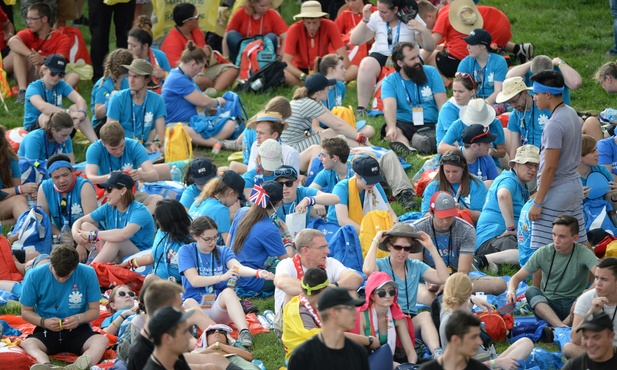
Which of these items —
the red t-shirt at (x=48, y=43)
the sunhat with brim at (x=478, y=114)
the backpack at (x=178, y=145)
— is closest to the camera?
the sunhat with brim at (x=478, y=114)

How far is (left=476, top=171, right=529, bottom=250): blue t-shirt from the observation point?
10578 millimetres

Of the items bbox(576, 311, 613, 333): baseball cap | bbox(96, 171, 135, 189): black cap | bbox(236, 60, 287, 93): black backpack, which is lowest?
bbox(236, 60, 287, 93): black backpack

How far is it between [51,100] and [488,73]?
213 inches

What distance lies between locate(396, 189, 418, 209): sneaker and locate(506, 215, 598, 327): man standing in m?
2.48

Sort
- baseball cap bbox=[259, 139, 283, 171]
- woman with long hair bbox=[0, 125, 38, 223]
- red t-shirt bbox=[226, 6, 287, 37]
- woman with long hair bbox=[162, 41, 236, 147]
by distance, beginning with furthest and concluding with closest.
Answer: red t-shirt bbox=[226, 6, 287, 37] → woman with long hair bbox=[162, 41, 236, 147] → woman with long hair bbox=[0, 125, 38, 223] → baseball cap bbox=[259, 139, 283, 171]

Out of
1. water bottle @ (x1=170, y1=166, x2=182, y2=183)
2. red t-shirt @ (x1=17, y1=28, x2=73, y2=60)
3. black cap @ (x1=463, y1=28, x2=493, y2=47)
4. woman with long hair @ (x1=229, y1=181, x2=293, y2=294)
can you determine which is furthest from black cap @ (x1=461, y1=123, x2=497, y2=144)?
red t-shirt @ (x1=17, y1=28, x2=73, y2=60)

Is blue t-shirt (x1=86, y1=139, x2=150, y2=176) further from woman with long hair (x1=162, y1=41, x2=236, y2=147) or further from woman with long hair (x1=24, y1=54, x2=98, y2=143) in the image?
woman with long hair (x1=162, y1=41, x2=236, y2=147)

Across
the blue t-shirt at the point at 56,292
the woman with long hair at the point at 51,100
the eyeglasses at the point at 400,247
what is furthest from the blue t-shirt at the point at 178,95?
the eyeglasses at the point at 400,247

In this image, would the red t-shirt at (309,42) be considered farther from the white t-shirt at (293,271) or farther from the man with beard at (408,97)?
the white t-shirt at (293,271)

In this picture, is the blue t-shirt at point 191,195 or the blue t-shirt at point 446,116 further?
the blue t-shirt at point 446,116

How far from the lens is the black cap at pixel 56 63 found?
1338 cm

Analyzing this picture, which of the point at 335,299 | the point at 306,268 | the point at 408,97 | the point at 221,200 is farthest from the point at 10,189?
the point at 335,299

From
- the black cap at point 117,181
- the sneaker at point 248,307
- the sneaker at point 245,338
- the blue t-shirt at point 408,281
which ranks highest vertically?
the blue t-shirt at point 408,281

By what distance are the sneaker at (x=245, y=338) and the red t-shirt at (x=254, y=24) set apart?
757 centimetres
